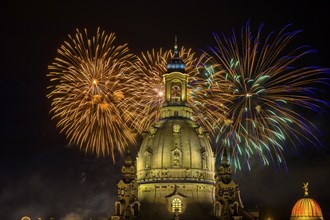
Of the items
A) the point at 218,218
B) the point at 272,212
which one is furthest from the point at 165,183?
the point at 272,212

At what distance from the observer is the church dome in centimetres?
13136

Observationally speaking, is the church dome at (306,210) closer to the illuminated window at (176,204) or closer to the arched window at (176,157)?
the illuminated window at (176,204)

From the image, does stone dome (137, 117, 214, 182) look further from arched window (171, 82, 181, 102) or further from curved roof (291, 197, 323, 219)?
curved roof (291, 197, 323, 219)

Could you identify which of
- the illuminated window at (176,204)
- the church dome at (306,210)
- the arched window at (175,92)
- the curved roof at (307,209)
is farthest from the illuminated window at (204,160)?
the curved roof at (307,209)

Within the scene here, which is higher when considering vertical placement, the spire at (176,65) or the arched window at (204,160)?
the spire at (176,65)

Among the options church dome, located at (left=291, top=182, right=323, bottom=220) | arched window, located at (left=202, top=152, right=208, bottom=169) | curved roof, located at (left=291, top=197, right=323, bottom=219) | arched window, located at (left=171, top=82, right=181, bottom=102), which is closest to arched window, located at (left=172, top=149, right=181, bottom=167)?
arched window, located at (left=202, top=152, right=208, bottom=169)

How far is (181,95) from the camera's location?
124438mm

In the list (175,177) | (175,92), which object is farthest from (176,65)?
(175,177)

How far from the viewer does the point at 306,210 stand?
431ft

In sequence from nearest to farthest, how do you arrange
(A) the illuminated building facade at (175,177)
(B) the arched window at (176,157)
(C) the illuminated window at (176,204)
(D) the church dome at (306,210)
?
(C) the illuminated window at (176,204), (A) the illuminated building facade at (175,177), (B) the arched window at (176,157), (D) the church dome at (306,210)

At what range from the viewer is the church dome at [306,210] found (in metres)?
131

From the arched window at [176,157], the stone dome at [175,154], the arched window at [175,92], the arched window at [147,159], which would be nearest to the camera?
the stone dome at [175,154]

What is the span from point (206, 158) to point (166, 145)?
27.0 feet

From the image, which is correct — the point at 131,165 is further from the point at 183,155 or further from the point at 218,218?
the point at 218,218
